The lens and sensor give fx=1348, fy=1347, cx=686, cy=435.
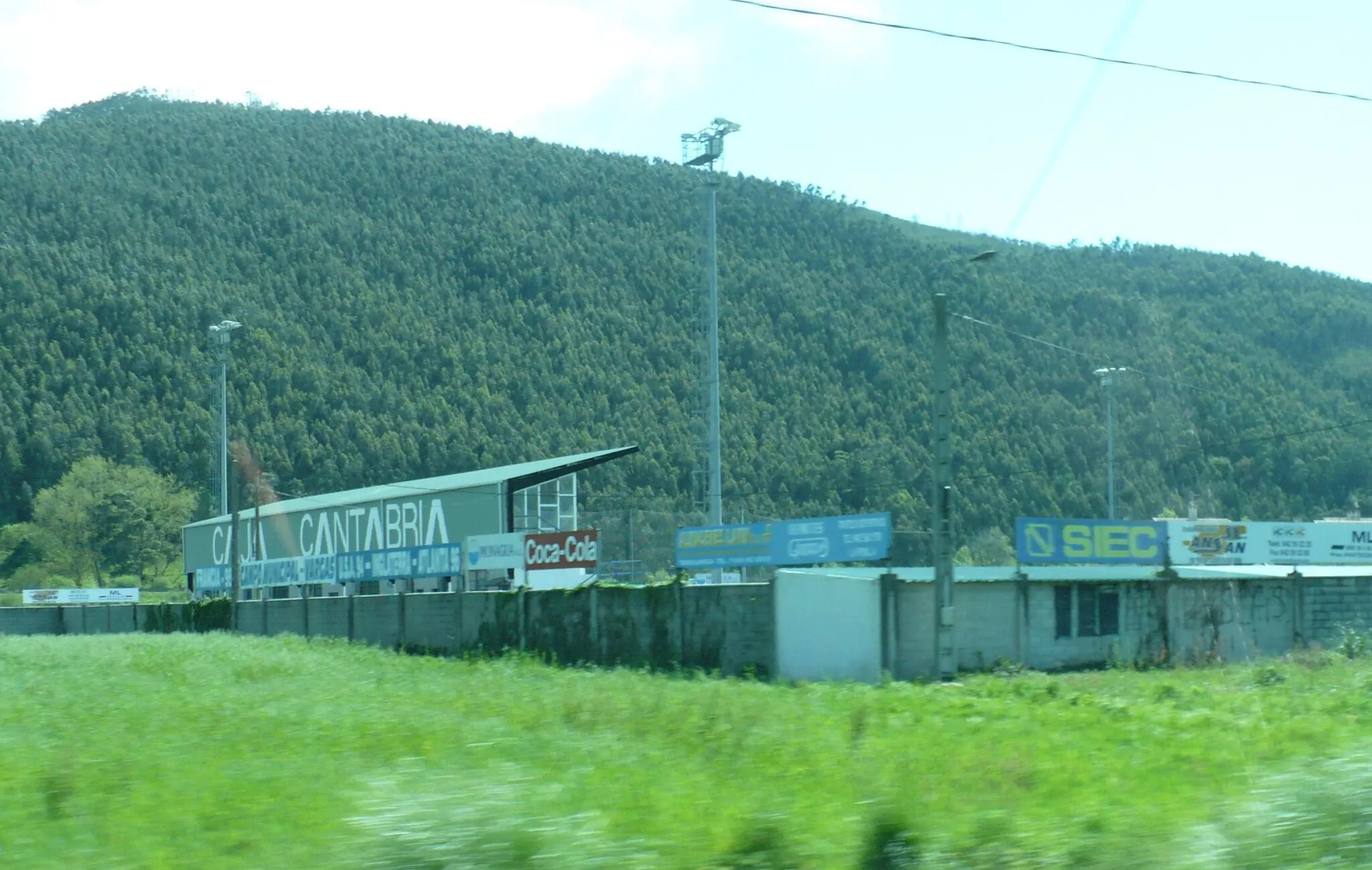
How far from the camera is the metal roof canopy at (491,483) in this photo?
5247 cm

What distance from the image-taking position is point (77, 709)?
16734 mm

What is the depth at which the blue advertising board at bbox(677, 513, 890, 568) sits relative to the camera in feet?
95.0

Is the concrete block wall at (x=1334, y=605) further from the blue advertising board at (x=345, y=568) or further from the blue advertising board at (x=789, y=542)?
the blue advertising board at (x=345, y=568)

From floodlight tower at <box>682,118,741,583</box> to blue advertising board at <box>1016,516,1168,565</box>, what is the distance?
1477 centimetres

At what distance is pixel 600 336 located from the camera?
127500 mm

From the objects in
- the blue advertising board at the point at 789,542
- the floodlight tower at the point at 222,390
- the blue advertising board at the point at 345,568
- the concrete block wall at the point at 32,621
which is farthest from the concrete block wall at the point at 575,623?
the concrete block wall at the point at 32,621

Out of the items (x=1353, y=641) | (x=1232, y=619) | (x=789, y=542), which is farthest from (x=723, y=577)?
(x=1353, y=641)

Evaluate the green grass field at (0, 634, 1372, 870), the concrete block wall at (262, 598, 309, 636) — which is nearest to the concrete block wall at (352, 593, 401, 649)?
the concrete block wall at (262, 598, 309, 636)

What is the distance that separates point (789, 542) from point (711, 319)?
17.5 meters

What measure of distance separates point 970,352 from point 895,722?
3341 inches

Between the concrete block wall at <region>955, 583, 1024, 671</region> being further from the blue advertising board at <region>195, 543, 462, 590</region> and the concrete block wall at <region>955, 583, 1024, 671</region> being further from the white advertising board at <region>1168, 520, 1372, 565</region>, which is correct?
the blue advertising board at <region>195, 543, 462, 590</region>

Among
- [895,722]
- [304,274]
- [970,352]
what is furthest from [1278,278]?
[895,722]

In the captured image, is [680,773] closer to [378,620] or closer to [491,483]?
[378,620]

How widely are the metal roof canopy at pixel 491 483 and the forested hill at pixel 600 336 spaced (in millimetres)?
10132
